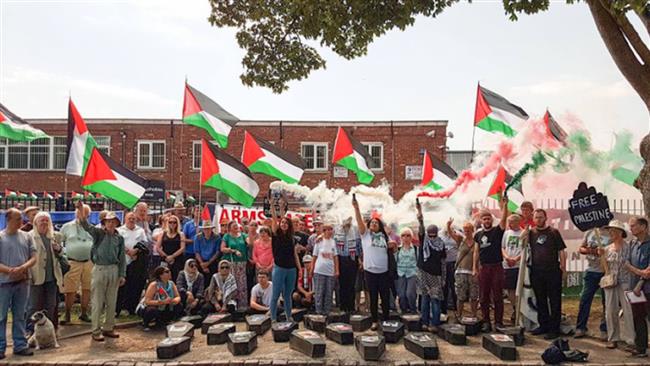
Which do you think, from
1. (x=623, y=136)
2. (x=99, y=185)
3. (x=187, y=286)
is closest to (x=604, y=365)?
(x=623, y=136)

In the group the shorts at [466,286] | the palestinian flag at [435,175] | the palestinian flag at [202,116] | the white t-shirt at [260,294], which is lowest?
the white t-shirt at [260,294]

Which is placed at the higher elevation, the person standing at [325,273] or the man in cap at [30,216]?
the man in cap at [30,216]

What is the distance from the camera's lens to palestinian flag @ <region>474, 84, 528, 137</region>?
16203mm

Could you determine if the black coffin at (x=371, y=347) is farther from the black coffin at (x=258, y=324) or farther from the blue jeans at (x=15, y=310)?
the blue jeans at (x=15, y=310)

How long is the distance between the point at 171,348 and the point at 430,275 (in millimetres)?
4319

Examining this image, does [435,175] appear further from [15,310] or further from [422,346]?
[15,310]

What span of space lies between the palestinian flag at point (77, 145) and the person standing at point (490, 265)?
8.55 metres

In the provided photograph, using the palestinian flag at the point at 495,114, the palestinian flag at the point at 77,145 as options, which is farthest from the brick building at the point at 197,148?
the palestinian flag at the point at 77,145

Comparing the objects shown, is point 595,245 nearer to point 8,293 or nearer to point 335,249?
point 335,249

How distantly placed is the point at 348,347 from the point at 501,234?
129 inches

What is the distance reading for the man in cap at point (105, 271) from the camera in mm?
8938

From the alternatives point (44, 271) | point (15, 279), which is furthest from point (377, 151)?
point (15, 279)

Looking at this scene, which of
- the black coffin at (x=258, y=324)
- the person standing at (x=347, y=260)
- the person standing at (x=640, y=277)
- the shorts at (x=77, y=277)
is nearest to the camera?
the person standing at (x=640, y=277)

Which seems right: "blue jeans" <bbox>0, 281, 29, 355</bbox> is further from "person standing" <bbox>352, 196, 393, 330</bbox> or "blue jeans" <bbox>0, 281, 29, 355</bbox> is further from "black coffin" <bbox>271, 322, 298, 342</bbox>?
"person standing" <bbox>352, 196, 393, 330</bbox>
